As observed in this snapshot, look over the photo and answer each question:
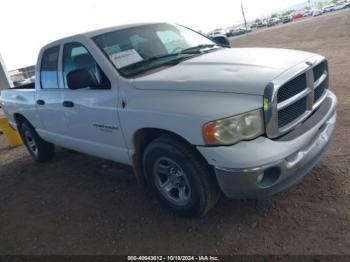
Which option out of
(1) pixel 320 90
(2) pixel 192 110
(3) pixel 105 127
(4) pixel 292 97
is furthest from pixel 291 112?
(3) pixel 105 127

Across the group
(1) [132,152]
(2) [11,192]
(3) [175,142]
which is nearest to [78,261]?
(1) [132,152]

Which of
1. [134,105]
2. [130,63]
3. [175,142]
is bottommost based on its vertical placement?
[175,142]

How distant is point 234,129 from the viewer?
107 inches

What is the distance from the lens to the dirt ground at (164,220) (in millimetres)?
2965

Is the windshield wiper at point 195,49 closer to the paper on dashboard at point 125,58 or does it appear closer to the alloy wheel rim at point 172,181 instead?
the paper on dashboard at point 125,58

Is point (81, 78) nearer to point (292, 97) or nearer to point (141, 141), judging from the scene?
point (141, 141)

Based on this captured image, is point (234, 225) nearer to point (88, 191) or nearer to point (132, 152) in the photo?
point (132, 152)

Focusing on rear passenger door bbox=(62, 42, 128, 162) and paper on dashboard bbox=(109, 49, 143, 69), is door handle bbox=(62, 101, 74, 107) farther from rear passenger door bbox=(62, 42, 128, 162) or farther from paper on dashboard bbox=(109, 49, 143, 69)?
paper on dashboard bbox=(109, 49, 143, 69)

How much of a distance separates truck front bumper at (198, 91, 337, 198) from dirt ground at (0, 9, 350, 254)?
484mm

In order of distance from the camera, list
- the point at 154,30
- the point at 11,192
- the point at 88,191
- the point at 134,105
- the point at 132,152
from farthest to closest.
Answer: the point at 11,192, the point at 88,191, the point at 154,30, the point at 132,152, the point at 134,105

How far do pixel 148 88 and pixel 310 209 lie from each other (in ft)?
6.34

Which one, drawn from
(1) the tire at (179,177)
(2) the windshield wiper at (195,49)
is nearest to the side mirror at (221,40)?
(2) the windshield wiper at (195,49)

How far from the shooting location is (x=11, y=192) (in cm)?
511

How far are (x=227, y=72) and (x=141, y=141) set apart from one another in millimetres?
1129
